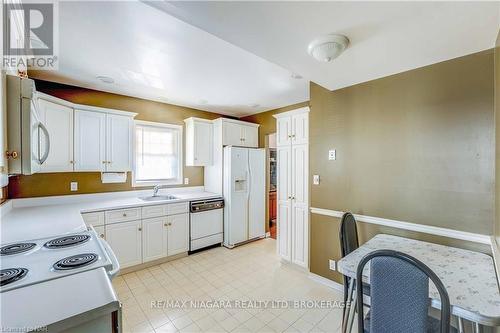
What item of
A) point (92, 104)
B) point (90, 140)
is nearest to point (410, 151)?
point (90, 140)

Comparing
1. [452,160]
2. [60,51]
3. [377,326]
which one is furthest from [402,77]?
[60,51]

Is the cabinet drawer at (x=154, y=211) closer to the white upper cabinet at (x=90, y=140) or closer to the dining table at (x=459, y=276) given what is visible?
the white upper cabinet at (x=90, y=140)

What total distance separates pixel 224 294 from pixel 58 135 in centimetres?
274

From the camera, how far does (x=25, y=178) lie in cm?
269

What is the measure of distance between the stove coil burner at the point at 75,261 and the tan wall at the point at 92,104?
7.46 feet

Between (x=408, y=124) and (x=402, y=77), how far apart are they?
18.3 inches

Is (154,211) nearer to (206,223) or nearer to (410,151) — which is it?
(206,223)

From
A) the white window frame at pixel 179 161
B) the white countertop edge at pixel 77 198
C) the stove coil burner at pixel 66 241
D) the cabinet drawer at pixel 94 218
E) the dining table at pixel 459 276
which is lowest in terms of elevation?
the dining table at pixel 459 276

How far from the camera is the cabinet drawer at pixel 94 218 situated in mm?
2629

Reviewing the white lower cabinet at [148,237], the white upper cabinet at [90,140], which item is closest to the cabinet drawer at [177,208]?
the white lower cabinet at [148,237]

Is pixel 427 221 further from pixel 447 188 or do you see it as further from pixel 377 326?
pixel 377 326

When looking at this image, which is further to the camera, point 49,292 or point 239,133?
point 239,133

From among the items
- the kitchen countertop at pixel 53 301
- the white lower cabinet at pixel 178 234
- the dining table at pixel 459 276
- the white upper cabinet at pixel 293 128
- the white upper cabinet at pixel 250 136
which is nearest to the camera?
the kitchen countertop at pixel 53 301

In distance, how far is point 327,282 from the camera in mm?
2623
